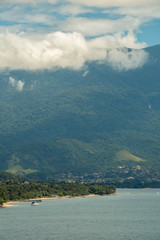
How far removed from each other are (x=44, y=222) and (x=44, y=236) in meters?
32.6

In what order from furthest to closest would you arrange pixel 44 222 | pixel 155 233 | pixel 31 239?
pixel 44 222
pixel 155 233
pixel 31 239

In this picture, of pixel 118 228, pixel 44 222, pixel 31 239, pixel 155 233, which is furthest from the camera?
pixel 44 222

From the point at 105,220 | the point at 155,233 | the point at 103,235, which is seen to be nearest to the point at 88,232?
the point at 103,235

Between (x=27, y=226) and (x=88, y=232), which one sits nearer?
(x=88, y=232)

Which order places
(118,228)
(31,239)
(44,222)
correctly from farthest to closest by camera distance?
1. (44,222)
2. (118,228)
3. (31,239)

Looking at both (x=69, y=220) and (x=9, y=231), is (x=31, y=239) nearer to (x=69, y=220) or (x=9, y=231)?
(x=9, y=231)

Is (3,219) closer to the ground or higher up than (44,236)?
higher up

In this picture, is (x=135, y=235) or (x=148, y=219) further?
(x=148, y=219)

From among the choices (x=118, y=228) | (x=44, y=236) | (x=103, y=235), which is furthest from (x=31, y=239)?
(x=118, y=228)

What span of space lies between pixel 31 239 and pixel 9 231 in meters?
16.7

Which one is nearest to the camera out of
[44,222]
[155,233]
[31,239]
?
[31,239]

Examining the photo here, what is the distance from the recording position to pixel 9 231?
546 ft

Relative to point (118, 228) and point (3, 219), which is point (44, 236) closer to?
point (118, 228)

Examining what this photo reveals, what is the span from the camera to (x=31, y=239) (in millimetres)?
151625
